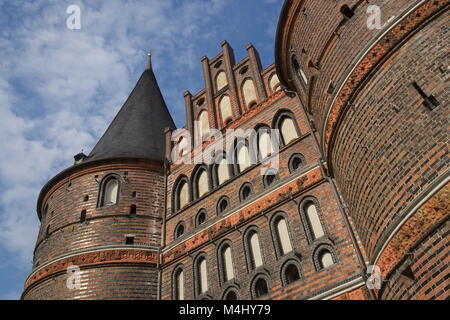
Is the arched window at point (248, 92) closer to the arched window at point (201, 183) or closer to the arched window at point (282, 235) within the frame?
the arched window at point (201, 183)

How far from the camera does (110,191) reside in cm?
1342

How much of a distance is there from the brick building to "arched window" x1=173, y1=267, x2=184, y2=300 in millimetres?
28

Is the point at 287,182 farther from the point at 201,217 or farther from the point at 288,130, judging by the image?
the point at 201,217

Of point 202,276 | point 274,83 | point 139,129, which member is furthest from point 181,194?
point 274,83

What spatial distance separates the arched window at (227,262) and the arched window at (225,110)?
14.2ft

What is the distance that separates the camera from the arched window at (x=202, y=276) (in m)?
10.2

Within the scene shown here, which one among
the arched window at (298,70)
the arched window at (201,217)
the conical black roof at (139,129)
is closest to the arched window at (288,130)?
the arched window at (298,70)

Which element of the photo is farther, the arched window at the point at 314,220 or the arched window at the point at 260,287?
the arched window at the point at 260,287

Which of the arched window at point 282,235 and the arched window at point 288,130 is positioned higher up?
the arched window at point 288,130

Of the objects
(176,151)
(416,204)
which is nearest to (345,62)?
(416,204)

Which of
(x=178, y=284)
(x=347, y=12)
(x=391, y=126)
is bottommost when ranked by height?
(x=391, y=126)

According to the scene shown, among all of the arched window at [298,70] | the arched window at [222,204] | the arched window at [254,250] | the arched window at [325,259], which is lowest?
the arched window at [325,259]

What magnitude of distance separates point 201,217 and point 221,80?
17.7 feet

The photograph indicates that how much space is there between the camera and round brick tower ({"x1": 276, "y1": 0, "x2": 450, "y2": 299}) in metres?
5.16
